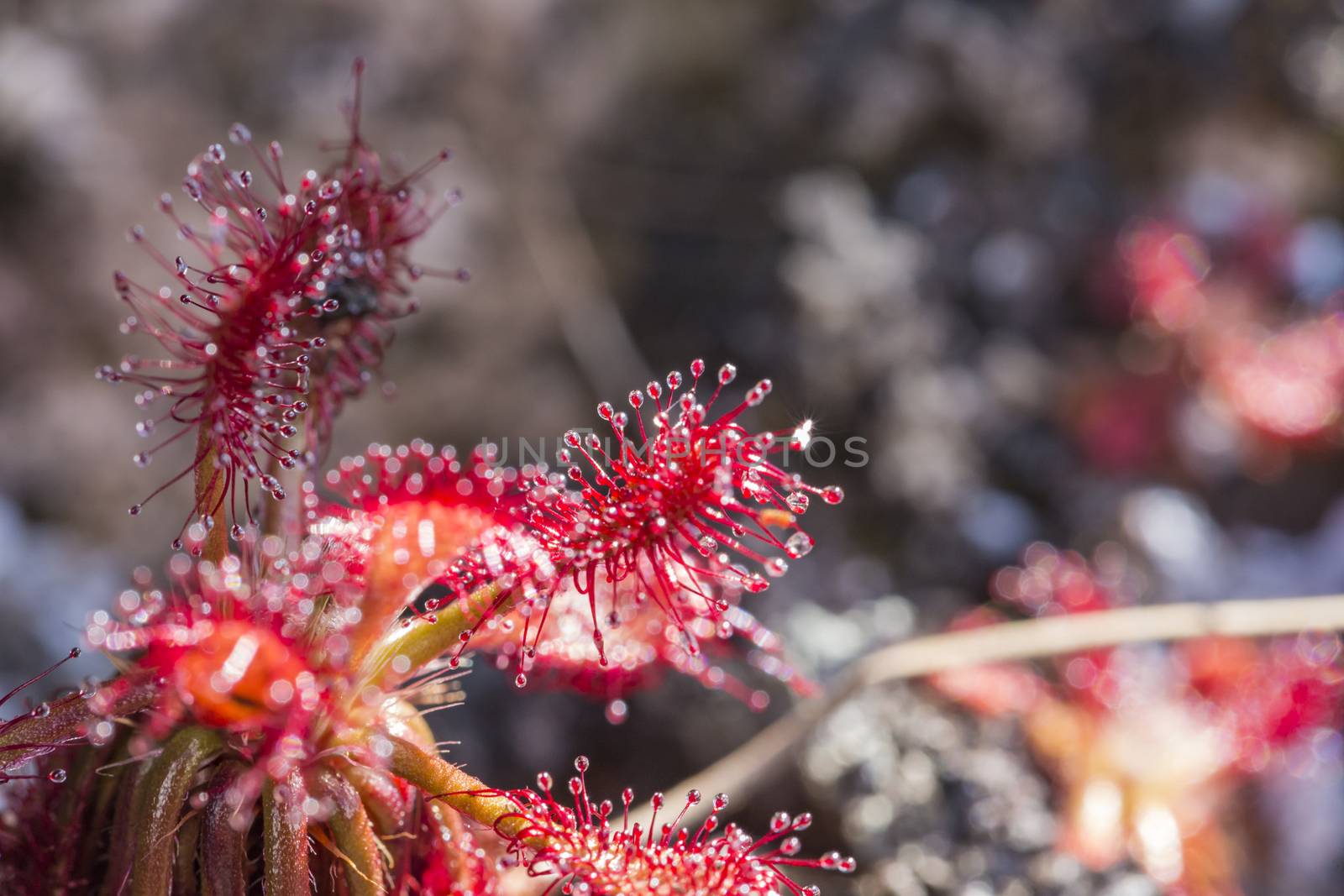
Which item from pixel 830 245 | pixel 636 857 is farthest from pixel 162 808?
pixel 830 245

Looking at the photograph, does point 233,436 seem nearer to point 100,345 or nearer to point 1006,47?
point 100,345

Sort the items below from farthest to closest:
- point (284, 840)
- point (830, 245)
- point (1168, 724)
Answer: point (830, 245) < point (1168, 724) < point (284, 840)

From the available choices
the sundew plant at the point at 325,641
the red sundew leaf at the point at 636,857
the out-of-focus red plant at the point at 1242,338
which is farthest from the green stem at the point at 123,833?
the out-of-focus red plant at the point at 1242,338

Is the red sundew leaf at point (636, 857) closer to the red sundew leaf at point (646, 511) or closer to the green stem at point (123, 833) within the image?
the red sundew leaf at point (646, 511)

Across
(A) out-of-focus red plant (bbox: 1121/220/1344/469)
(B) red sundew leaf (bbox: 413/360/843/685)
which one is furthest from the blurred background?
(B) red sundew leaf (bbox: 413/360/843/685)

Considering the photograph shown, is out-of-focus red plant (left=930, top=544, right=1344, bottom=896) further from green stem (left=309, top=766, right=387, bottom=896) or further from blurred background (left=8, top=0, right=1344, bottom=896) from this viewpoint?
green stem (left=309, top=766, right=387, bottom=896)

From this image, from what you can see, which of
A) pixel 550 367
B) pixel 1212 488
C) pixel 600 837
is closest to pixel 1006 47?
pixel 1212 488

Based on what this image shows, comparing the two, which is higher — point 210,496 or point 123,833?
point 210,496

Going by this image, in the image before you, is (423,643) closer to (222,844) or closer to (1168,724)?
(222,844)
